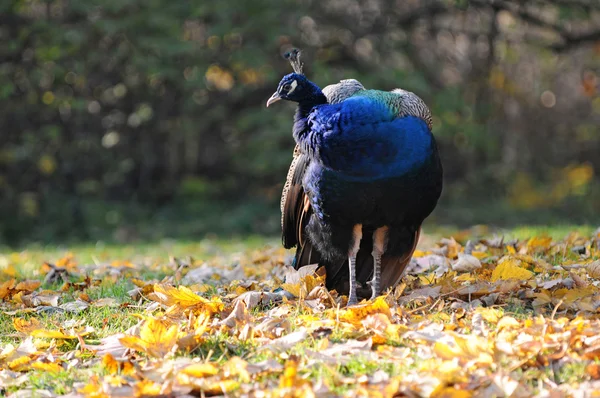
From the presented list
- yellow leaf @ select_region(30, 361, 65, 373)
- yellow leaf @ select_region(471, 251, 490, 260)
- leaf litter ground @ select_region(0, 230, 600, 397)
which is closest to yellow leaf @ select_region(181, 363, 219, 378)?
leaf litter ground @ select_region(0, 230, 600, 397)

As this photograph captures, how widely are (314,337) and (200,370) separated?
1.89 feet

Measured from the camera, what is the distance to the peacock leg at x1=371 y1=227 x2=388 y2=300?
3.81 meters

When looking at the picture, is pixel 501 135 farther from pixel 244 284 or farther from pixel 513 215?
pixel 244 284

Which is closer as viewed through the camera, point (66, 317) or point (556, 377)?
point (556, 377)

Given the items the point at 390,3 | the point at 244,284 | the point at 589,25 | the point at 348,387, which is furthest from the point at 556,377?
the point at 589,25

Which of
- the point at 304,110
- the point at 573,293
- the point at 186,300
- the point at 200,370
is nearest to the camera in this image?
the point at 200,370

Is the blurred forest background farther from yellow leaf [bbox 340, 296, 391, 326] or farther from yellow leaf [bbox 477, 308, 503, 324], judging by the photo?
yellow leaf [bbox 340, 296, 391, 326]

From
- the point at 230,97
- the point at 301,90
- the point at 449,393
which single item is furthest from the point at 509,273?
the point at 230,97

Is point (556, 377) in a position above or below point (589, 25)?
below

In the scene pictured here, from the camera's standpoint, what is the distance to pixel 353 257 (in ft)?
12.5

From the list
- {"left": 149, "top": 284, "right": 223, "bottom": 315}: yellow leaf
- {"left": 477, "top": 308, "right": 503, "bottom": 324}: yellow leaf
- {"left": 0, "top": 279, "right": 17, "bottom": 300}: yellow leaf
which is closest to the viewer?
{"left": 477, "top": 308, "right": 503, "bottom": 324}: yellow leaf

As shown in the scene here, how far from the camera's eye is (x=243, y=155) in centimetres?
1059

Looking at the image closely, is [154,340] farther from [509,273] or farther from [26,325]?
[509,273]

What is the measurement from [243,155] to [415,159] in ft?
23.7
